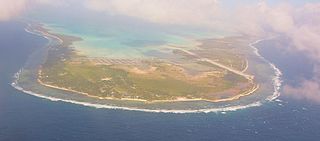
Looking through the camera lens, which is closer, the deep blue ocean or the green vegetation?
the deep blue ocean

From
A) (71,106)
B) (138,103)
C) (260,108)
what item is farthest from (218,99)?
(71,106)

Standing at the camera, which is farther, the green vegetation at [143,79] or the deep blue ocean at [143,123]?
the green vegetation at [143,79]

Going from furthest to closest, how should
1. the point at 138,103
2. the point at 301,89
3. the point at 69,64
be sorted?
1. the point at 69,64
2. the point at 301,89
3. the point at 138,103

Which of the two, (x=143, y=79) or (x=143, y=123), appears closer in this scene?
(x=143, y=123)

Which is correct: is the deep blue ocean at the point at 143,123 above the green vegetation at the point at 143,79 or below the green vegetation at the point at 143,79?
below

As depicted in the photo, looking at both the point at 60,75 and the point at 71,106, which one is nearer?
the point at 71,106

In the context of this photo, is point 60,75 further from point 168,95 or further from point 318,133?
point 318,133

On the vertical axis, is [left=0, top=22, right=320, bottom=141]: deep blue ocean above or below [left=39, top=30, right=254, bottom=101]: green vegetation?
below

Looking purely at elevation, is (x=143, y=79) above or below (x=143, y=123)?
above
